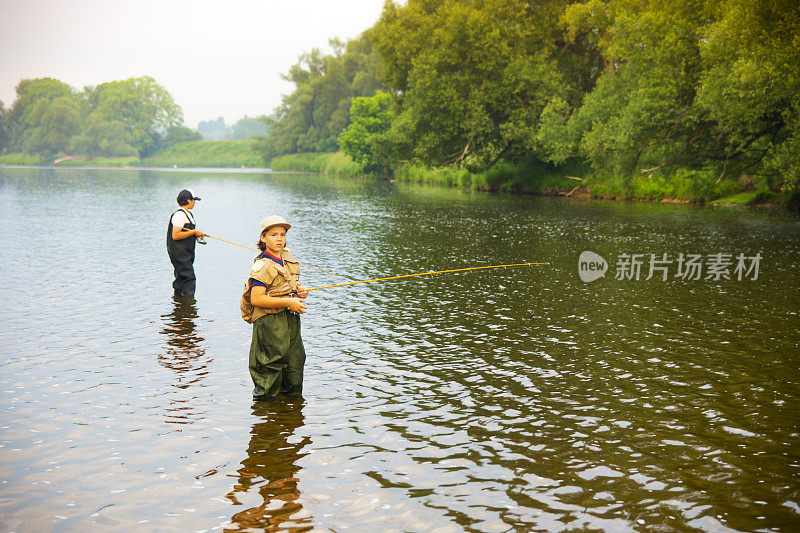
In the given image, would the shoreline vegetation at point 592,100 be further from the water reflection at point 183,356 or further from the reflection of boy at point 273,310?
the reflection of boy at point 273,310

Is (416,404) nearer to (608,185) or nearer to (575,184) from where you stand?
(608,185)

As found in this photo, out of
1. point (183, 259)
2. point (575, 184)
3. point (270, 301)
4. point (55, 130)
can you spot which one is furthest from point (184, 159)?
point (270, 301)

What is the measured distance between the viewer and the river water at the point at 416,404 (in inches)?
248

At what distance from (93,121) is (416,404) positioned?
580 ft

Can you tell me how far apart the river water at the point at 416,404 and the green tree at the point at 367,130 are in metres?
69.9

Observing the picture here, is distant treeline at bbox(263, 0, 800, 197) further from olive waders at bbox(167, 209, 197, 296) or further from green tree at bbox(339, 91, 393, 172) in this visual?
olive waders at bbox(167, 209, 197, 296)

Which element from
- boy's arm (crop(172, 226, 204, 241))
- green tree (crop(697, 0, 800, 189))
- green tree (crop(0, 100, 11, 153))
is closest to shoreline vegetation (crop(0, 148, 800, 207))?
green tree (crop(697, 0, 800, 189))

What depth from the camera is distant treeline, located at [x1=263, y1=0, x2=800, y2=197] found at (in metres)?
32.5

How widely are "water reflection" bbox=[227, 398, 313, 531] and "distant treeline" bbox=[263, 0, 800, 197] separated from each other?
100 ft

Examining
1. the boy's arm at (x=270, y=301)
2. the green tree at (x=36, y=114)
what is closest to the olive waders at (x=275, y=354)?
the boy's arm at (x=270, y=301)

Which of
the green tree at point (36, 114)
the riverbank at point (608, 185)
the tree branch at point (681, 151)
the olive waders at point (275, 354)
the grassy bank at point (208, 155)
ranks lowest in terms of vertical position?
the olive waders at point (275, 354)

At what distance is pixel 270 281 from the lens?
858 cm

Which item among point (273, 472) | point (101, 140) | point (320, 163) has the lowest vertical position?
point (273, 472)

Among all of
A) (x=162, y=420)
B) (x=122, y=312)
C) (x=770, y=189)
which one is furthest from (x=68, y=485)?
(x=770, y=189)
